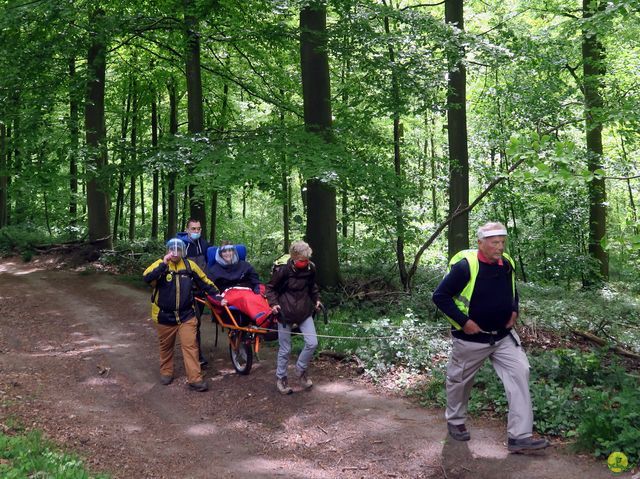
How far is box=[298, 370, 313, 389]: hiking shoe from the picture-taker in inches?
292

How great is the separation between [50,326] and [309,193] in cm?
610

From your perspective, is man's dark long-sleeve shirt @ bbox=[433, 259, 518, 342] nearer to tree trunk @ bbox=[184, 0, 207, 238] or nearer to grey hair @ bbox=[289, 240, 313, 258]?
grey hair @ bbox=[289, 240, 313, 258]

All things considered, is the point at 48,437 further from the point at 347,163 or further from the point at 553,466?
the point at 347,163

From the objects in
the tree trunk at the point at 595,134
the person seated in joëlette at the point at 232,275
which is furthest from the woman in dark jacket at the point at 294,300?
the tree trunk at the point at 595,134

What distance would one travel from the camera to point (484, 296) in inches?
200

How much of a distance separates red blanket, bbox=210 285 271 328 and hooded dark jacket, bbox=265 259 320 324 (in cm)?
38

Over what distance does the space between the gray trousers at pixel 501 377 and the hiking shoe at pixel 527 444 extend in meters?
0.05

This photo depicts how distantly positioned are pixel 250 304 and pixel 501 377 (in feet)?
12.1

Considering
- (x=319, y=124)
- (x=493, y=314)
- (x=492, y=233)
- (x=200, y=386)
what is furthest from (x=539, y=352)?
(x=319, y=124)

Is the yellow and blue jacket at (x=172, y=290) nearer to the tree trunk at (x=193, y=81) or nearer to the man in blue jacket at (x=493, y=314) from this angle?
the man in blue jacket at (x=493, y=314)

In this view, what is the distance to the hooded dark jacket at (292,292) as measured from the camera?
7156mm

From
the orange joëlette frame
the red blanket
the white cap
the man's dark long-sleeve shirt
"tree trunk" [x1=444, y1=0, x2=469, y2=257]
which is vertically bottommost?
the orange joëlette frame

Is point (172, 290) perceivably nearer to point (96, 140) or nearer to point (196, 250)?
point (196, 250)

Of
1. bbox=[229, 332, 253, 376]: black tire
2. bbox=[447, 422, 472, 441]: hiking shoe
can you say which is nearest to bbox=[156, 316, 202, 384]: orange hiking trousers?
bbox=[229, 332, 253, 376]: black tire
